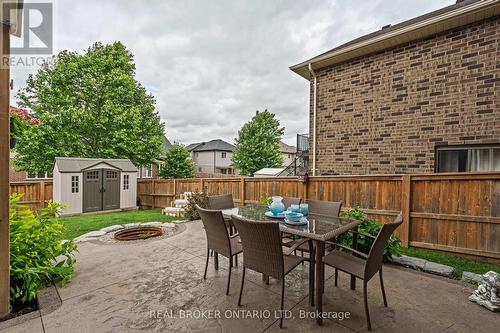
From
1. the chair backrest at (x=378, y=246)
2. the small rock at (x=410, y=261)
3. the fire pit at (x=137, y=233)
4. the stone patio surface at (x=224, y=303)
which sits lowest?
the fire pit at (x=137, y=233)

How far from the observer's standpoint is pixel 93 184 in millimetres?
9711

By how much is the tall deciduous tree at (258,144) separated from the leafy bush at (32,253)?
62.7 ft

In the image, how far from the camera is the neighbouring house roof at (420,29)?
165 inches

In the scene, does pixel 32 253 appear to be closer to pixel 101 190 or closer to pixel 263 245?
pixel 263 245

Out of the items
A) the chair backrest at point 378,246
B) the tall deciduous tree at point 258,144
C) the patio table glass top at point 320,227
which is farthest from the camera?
the tall deciduous tree at point 258,144

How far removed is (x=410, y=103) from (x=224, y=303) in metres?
5.53

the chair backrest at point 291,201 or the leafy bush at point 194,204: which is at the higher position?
the chair backrest at point 291,201

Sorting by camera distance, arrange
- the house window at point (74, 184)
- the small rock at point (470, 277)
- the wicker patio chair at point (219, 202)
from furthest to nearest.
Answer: the house window at point (74, 184), the wicker patio chair at point (219, 202), the small rock at point (470, 277)

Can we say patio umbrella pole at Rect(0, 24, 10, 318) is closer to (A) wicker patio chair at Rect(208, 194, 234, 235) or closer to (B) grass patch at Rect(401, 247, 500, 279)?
(A) wicker patio chair at Rect(208, 194, 234, 235)

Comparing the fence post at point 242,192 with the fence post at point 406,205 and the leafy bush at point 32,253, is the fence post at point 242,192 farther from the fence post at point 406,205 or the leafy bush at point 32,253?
the leafy bush at point 32,253

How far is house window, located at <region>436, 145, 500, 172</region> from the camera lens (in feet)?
14.1

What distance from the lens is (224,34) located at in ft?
23.7

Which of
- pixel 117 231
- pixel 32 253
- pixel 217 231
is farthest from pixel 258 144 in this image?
pixel 32 253

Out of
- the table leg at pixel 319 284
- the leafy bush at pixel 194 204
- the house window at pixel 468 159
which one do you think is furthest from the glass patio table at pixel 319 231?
the leafy bush at pixel 194 204
